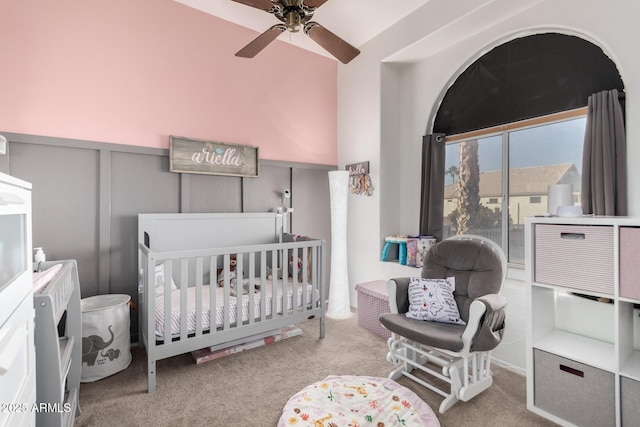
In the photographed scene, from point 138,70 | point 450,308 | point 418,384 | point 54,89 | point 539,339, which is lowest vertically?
point 418,384

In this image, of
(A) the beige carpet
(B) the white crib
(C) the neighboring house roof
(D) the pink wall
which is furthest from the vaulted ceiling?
(A) the beige carpet

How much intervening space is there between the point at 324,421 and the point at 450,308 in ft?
3.40

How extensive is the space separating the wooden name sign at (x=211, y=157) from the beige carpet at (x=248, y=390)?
158 centimetres

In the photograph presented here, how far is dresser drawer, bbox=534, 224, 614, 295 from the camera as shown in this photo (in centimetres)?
156

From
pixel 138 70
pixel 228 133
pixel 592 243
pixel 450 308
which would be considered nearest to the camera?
pixel 592 243

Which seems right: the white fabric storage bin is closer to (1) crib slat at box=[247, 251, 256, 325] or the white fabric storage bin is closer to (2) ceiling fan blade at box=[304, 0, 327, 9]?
(1) crib slat at box=[247, 251, 256, 325]

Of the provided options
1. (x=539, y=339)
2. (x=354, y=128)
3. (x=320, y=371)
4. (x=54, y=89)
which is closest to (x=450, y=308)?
(x=539, y=339)

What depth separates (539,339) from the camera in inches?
73.2

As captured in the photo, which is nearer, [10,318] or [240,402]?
[10,318]

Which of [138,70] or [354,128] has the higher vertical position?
[138,70]

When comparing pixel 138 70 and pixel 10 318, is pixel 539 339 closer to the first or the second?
pixel 10 318

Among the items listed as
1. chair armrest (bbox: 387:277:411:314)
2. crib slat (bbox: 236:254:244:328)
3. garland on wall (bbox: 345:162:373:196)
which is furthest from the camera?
garland on wall (bbox: 345:162:373:196)

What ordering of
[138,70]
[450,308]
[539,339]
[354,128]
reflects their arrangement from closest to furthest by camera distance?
[539,339] → [450,308] → [138,70] → [354,128]

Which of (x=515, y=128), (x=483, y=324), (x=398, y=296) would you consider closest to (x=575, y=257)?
(x=483, y=324)
